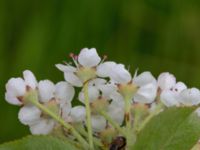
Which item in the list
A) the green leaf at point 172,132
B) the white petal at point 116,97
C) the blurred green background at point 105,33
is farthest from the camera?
the blurred green background at point 105,33

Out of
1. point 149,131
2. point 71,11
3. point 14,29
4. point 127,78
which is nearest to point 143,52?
point 71,11

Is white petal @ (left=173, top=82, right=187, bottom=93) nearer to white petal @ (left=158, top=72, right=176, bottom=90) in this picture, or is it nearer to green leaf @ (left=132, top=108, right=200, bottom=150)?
white petal @ (left=158, top=72, right=176, bottom=90)

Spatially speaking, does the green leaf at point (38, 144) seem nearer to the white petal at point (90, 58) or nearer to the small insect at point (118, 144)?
the small insect at point (118, 144)

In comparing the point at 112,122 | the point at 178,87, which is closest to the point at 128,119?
the point at 112,122

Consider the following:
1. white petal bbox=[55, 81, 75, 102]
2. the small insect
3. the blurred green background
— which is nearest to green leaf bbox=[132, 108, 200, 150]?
the small insect

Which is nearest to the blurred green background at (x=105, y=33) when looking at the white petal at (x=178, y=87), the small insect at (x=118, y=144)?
the white petal at (x=178, y=87)

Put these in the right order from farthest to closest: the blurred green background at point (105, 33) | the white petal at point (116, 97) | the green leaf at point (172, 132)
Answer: the blurred green background at point (105, 33) → the white petal at point (116, 97) → the green leaf at point (172, 132)

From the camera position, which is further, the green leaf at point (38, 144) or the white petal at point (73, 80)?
the white petal at point (73, 80)

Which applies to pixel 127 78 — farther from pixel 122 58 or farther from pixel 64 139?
pixel 122 58
